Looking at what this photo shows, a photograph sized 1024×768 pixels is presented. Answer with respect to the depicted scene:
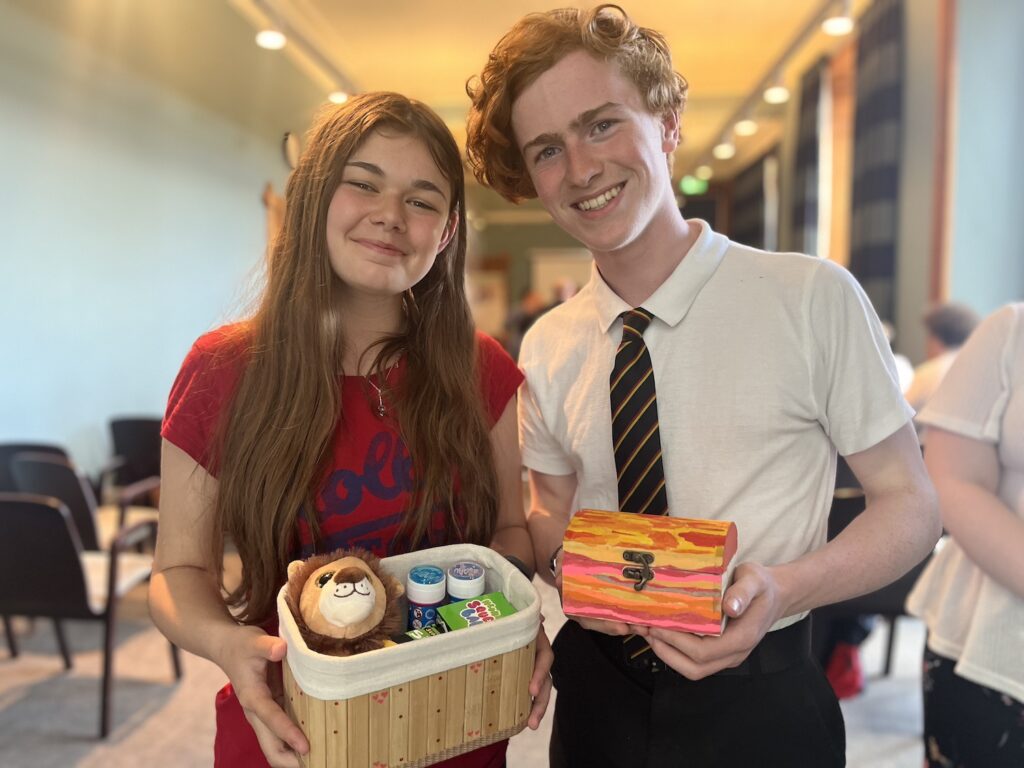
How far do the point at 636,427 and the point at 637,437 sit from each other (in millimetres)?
15

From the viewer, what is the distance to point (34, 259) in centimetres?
368

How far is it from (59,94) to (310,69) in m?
1.57

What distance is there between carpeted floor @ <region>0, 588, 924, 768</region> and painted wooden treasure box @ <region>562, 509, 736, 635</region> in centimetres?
190

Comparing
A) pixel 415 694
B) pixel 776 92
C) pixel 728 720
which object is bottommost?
pixel 728 720

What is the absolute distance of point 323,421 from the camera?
1105 mm

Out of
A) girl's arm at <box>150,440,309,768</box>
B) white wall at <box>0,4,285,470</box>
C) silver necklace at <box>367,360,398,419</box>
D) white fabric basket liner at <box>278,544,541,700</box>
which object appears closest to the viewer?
white fabric basket liner at <box>278,544,541,700</box>

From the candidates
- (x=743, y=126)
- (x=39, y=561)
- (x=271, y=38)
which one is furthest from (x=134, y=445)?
(x=743, y=126)

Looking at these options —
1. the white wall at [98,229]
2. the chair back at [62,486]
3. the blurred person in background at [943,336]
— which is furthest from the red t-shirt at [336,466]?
the blurred person in background at [943,336]

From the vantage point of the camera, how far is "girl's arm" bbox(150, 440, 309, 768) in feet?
3.00

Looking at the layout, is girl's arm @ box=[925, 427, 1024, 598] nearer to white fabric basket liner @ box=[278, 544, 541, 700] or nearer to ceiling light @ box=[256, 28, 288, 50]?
white fabric basket liner @ box=[278, 544, 541, 700]

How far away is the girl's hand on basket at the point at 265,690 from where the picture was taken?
0.87 m

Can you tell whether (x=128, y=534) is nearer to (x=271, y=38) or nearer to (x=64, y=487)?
(x=64, y=487)

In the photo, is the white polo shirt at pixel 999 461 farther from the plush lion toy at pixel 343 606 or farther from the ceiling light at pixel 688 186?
the plush lion toy at pixel 343 606

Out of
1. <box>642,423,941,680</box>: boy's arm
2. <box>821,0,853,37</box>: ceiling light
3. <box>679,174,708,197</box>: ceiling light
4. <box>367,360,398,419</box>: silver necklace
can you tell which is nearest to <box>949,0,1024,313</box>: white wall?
<box>821,0,853,37</box>: ceiling light
